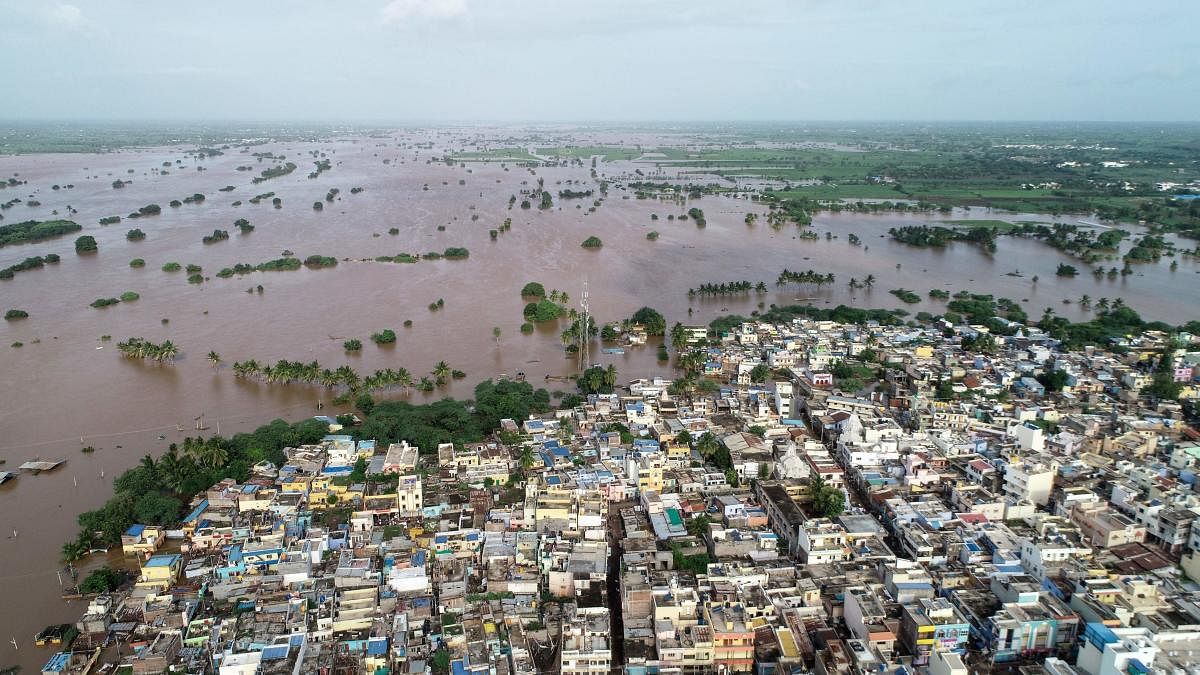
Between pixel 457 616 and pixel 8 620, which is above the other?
pixel 457 616

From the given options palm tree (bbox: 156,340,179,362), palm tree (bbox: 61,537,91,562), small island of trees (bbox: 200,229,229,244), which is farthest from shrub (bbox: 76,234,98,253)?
palm tree (bbox: 61,537,91,562)

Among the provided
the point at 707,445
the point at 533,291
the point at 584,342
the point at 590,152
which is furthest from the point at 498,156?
the point at 707,445

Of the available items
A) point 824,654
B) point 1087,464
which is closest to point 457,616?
point 824,654

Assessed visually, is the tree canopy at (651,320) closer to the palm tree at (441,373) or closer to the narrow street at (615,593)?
the palm tree at (441,373)

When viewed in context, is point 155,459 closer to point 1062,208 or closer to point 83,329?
point 83,329

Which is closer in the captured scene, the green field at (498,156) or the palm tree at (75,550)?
the palm tree at (75,550)

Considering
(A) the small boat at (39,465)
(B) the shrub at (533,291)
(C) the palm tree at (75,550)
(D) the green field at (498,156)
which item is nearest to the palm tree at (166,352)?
(A) the small boat at (39,465)
